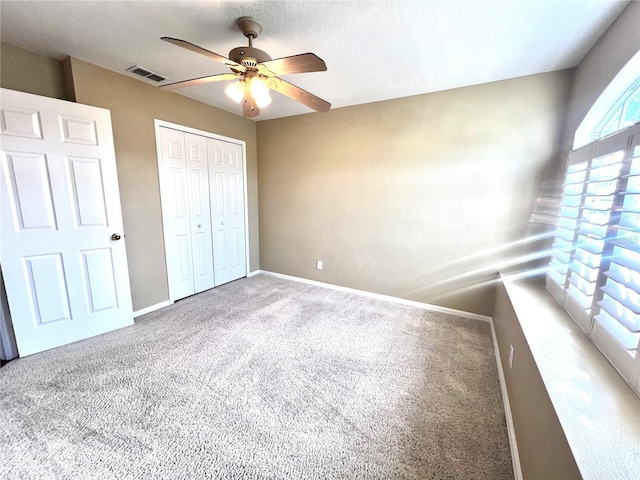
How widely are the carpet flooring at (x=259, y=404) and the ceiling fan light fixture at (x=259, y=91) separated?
78.0 inches

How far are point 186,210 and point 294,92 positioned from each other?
2128mm

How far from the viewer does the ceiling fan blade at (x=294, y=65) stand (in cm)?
138

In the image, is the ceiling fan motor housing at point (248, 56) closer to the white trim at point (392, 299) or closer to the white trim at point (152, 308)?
the white trim at point (152, 308)

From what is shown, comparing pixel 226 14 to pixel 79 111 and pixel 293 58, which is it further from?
pixel 79 111

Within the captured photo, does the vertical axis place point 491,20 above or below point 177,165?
above

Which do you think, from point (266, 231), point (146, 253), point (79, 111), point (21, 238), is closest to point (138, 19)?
point (79, 111)

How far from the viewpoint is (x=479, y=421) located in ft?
5.10

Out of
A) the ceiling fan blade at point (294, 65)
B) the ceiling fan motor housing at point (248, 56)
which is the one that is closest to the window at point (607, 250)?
the ceiling fan blade at point (294, 65)

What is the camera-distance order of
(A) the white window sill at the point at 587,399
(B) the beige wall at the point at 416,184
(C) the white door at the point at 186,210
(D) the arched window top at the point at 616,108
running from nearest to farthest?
1. (A) the white window sill at the point at 587,399
2. (D) the arched window top at the point at 616,108
3. (B) the beige wall at the point at 416,184
4. (C) the white door at the point at 186,210

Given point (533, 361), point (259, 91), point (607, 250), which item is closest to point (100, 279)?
point (259, 91)

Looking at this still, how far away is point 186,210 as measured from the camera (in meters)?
3.17

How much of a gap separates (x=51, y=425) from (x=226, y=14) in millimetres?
2647

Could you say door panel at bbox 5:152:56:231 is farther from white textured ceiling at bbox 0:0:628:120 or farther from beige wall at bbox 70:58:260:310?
white textured ceiling at bbox 0:0:628:120

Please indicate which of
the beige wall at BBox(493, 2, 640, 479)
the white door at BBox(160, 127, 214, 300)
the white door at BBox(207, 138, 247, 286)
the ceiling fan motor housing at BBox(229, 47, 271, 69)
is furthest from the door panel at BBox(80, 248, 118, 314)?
the beige wall at BBox(493, 2, 640, 479)
